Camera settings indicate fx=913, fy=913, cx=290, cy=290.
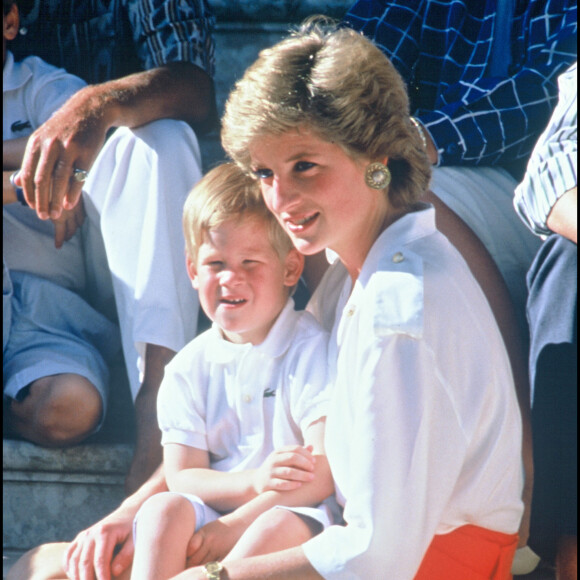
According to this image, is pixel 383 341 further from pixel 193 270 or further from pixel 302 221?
pixel 193 270

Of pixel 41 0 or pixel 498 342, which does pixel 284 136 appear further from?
pixel 41 0

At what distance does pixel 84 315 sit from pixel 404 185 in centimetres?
123

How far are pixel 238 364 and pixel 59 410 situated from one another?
59 cm

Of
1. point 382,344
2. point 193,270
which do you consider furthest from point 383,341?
point 193,270

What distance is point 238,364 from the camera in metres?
1.96

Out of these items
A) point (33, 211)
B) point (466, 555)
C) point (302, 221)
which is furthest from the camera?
point (33, 211)

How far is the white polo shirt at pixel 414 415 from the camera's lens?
1.45 metres

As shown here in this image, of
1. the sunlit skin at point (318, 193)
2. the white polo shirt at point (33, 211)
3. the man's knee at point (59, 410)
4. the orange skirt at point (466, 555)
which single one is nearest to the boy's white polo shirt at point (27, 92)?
the white polo shirt at point (33, 211)

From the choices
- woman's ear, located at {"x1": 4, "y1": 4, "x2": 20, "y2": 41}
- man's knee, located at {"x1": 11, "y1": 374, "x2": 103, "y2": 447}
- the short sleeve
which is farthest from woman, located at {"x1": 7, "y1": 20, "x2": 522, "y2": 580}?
woman's ear, located at {"x1": 4, "y1": 4, "x2": 20, "y2": 41}

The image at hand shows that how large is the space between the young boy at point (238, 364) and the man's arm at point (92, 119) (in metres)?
0.41

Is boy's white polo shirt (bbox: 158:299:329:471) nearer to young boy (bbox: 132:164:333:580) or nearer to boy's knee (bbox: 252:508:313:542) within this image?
young boy (bbox: 132:164:333:580)

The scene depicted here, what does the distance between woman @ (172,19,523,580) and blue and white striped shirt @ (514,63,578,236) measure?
12.8 inches

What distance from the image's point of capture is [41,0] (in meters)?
2.98

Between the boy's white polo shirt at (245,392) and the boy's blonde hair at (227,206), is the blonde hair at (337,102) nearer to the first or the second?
the boy's blonde hair at (227,206)
